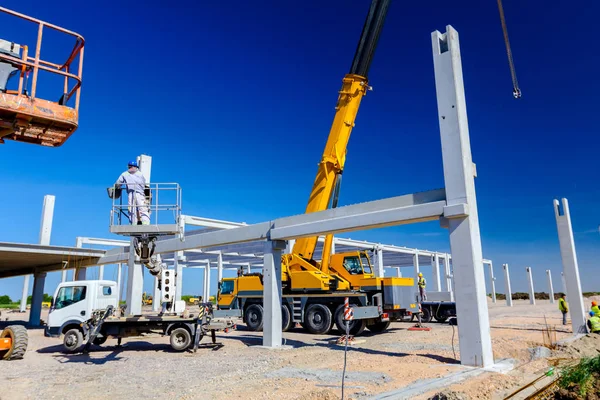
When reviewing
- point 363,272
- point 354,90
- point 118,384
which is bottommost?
point 118,384

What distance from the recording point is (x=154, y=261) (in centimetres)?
1148

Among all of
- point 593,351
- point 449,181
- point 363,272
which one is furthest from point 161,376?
point 593,351

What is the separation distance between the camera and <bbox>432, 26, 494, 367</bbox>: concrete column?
9.68 meters

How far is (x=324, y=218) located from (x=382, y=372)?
16.1ft

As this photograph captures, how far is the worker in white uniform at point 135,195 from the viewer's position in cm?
1011

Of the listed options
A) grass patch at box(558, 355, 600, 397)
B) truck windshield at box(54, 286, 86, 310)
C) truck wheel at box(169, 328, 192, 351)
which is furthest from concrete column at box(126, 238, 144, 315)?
grass patch at box(558, 355, 600, 397)

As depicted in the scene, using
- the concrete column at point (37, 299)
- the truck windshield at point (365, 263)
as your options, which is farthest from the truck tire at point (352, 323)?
the concrete column at point (37, 299)

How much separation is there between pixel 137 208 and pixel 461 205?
7479 mm

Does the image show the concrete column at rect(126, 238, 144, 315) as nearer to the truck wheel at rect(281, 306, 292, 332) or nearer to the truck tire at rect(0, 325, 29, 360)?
the truck tire at rect(0, 325, 29, 360)

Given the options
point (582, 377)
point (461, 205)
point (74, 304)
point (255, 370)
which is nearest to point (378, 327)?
point (255, 370)

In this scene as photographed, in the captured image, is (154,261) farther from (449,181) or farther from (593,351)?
(593,351)

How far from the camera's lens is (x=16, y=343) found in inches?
467

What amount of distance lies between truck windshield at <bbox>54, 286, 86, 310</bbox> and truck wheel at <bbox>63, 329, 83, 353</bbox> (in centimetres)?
104

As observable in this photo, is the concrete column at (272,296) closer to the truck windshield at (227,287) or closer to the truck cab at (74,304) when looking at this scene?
the truck cab at (74,304)
